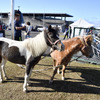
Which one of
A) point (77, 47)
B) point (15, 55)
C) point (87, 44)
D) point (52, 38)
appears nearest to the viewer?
point (52, 38)

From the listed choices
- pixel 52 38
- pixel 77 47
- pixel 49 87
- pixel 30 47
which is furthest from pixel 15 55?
pixel 77 47

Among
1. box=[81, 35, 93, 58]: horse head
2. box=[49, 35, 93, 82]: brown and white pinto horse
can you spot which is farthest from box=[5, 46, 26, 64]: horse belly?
box=[81, 35, 93, 58]: horse head

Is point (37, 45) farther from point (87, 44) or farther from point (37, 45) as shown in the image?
point (87, 44)

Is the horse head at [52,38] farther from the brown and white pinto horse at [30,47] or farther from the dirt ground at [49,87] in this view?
the dirt ground at [49,87]

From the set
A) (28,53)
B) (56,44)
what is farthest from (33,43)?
(56,44)

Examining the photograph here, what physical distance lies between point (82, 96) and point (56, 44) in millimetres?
2027

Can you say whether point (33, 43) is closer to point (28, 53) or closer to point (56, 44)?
point (28, 53)

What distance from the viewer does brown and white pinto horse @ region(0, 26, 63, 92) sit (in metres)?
3.22

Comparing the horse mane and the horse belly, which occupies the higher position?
the horse mane

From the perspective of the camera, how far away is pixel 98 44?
7301 mm

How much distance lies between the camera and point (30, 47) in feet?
11.1

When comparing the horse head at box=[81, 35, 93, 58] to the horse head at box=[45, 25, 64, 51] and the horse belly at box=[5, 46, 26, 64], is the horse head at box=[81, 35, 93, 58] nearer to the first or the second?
the horse head at box=[45, 25, 64, 51]

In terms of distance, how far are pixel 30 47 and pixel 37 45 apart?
0.79 ft

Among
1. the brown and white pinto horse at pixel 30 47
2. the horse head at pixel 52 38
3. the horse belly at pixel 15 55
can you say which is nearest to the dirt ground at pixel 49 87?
the brown and white pinto horse at pixel 30 47
